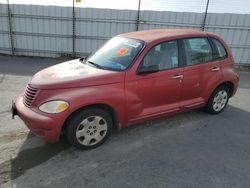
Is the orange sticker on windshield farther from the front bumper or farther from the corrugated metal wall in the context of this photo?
Answer: the corrugated metal wall

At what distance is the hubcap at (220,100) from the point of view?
5191mm

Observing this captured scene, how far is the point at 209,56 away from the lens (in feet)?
15.9

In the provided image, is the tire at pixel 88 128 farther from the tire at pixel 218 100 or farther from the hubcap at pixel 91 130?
the tire at pixel 218 100

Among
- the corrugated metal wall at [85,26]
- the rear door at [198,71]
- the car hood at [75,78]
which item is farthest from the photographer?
the corrugated metal wall at [85,26]

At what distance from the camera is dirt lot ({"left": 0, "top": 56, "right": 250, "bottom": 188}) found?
3.23m

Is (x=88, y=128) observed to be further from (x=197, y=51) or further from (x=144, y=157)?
(x=197, y=51)

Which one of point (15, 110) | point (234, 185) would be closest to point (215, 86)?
point (234, 185)

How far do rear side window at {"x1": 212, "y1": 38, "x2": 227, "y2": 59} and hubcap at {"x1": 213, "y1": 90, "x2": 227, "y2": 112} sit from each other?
0.71 m

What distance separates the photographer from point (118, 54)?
168 inches

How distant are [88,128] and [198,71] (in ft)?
7.33

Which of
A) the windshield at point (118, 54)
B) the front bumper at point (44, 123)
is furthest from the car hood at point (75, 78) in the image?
the front bumper at point (44, 123)

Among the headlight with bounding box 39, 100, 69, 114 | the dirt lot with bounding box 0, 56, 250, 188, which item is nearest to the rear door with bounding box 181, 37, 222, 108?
the dirt lot with bounding box 0, 56, 250, 188

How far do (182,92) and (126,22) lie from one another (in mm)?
6424

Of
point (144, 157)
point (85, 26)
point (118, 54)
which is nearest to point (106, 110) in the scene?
point (144, 157)
